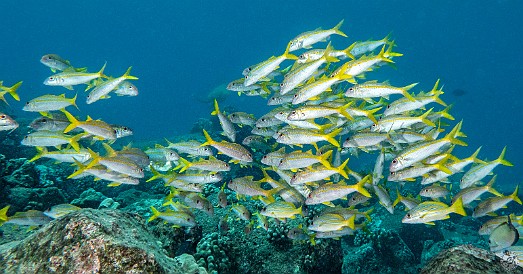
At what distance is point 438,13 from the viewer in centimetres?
15088

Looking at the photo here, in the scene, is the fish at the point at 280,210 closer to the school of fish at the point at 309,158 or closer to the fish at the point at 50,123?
the school of fish at the point at 309,158

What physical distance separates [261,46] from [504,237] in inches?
6822

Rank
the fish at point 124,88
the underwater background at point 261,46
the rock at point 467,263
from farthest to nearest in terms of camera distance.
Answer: the underwater background at point 261,46 < the fish at point 124,88 < the rock at point 467,263

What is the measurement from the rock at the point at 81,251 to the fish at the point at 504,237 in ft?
13.5

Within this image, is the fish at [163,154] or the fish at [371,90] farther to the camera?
the fish at [163,154]

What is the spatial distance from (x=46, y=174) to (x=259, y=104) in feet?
217

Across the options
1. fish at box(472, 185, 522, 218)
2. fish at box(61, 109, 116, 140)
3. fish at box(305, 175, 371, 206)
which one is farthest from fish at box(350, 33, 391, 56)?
fish at box(61, 109, 116, 140)

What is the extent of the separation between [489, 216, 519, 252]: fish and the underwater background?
7712cm

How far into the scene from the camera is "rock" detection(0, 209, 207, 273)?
265 centimetres

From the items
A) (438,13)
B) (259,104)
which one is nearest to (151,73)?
(259,104)

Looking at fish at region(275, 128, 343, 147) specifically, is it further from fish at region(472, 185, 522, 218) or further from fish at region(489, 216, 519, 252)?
fish at region(472, 185, 522, 218)

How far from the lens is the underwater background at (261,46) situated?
115812 millimetres

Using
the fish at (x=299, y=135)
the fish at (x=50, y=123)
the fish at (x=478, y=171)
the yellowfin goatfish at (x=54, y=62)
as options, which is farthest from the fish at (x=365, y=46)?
the yellowfin goatfish at (x=54, y=62)

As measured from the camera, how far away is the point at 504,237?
414 cm
